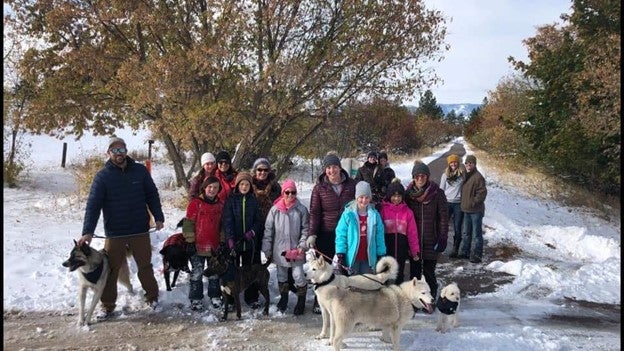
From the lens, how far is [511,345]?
14.9 ft

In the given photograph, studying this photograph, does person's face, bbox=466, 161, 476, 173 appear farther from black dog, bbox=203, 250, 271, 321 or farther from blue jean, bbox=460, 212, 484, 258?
black dog, bbox=203, 250, 271, 321

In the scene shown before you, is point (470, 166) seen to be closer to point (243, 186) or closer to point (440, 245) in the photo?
point (440, 245)

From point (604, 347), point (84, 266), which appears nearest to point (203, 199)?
point (84, 266)

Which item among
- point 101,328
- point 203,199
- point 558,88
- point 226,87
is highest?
point 558,88

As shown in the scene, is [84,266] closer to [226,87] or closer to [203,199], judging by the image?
[203,199]

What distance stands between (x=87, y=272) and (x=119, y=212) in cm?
74

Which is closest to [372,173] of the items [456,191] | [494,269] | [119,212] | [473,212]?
[456,191]

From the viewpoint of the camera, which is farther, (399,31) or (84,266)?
(399,31)

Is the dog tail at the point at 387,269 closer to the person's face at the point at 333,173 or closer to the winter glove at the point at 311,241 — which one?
A: the winter glove at the point at 311,241

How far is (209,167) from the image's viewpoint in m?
6.33

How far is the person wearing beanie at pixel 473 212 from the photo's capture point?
26.8ft

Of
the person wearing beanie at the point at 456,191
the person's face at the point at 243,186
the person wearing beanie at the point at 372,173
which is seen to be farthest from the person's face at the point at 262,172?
the person wearing beanie at the point at 456,191

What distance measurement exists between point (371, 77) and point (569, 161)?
874cm

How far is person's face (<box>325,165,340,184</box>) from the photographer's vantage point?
17.8ft
